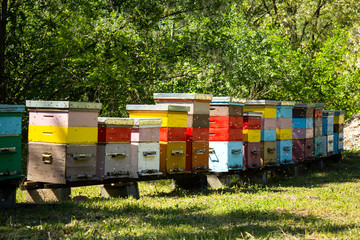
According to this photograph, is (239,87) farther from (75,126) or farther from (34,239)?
(34,239)

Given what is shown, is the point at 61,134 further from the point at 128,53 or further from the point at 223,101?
the point at 128,53

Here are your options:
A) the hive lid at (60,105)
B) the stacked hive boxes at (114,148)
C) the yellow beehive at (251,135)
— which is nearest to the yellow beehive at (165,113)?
the stacked hive boxes at (114,148)

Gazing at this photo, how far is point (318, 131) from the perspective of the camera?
14812 mm

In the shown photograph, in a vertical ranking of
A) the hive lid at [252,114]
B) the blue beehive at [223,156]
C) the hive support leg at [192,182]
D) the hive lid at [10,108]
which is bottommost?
the hive support leg at [192,182]

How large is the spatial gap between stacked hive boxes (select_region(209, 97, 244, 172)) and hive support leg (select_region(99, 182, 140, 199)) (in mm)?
2540

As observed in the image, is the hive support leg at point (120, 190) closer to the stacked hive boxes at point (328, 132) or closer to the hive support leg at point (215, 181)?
the hive support leg at point (215, 181)

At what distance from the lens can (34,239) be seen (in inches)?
194

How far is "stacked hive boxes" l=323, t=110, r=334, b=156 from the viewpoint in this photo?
1554 centimetres

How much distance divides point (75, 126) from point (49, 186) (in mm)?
996

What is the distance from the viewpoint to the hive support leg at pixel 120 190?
26.7 ft

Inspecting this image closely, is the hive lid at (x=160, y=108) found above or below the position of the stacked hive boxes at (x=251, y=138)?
above

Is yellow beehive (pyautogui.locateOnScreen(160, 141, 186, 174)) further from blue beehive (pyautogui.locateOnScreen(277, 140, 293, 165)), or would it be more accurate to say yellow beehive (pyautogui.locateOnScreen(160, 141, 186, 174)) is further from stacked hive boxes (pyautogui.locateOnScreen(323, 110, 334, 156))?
stacked hive boxes (pyautogui.locateOnScreen(323, 110, 334, 156))

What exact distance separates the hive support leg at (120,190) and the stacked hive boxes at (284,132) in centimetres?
534

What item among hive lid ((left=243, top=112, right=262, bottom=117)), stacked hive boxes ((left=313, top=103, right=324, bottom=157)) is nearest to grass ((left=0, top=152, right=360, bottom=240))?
hive lid ((left=243, top=112, right=262, bottom=117))
